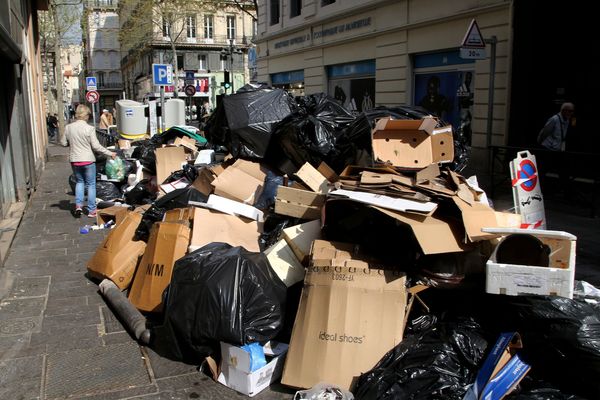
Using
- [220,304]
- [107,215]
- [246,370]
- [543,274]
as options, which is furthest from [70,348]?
[107,215]

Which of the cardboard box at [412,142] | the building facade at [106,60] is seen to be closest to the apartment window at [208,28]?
the building facade at [106,60]

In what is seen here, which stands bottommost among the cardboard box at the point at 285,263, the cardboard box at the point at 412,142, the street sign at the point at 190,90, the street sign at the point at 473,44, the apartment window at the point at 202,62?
the cardboard box at the point at 285,263

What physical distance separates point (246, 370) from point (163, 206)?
283cm

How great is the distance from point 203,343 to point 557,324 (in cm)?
205

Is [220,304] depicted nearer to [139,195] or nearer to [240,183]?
[240,183]

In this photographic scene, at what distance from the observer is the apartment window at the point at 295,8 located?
64.3 feet

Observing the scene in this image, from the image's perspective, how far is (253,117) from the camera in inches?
242

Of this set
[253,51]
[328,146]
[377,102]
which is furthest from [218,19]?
[328,146]

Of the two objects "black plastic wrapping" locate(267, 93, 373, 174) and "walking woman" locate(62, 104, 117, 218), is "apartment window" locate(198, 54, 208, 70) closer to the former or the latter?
"walking woman" locate(62, 104, 117, 218)

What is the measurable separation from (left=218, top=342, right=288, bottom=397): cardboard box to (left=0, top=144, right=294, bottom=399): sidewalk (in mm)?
52

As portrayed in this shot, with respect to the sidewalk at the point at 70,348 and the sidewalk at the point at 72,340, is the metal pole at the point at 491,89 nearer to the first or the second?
the sidewalk at the point at 72,340

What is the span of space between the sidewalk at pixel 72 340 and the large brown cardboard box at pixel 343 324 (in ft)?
0.93

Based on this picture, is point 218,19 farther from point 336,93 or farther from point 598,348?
point 598,348

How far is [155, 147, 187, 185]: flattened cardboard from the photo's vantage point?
789 cm
